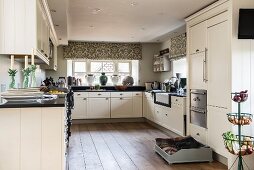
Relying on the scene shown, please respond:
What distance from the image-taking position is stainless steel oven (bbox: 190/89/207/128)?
172 inches

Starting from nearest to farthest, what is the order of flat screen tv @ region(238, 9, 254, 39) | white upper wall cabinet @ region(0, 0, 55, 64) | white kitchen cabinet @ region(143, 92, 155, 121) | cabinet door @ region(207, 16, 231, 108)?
white upper wall cabinet @ region(0, 0, 55, 64), flat screen tv @ region(238, 9, 254, 39), cabinet door @ region(207, 16, 231, 108), white kitchen cabinet @ region(143, 92, 155, 121)

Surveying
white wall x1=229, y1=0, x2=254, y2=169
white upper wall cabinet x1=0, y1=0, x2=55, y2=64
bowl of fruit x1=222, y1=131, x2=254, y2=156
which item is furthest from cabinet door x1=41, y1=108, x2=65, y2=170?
white wall x1=229, y1=0, x2=254, y2=169

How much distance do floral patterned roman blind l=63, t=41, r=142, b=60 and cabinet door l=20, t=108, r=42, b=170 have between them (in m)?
5.97

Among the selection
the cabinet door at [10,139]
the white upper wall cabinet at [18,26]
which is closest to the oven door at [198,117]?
the white upper wall cabinet at [18,26]

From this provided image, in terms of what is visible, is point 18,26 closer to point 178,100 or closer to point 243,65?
point 243,65

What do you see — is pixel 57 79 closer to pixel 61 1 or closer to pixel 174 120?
pixel 174 120

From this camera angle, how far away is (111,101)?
786 centimetres

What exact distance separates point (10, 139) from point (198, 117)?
3.20 meters

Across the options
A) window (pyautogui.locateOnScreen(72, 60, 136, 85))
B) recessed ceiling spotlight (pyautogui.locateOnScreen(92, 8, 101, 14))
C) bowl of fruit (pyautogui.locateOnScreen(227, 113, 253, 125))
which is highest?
recessed ceiling spotlight (pyautogui.locateOnScreen(92, 8, 101, 14))

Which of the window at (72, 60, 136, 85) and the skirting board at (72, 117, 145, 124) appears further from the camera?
the window at (72, 60, 136, 85)

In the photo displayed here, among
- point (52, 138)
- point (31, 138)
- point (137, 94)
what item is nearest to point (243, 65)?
point (52, 138)

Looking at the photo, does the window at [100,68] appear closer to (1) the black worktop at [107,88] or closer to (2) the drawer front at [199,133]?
(1) the black worktop at [107,88]

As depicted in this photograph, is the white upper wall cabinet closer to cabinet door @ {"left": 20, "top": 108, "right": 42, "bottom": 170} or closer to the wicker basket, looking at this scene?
cabinet door @ {"left": 20, "top": 108, "right": 42, "bottom": 170}

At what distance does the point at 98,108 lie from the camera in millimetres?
7789
